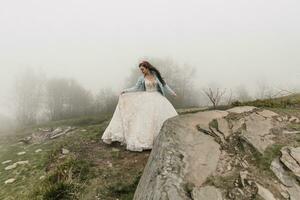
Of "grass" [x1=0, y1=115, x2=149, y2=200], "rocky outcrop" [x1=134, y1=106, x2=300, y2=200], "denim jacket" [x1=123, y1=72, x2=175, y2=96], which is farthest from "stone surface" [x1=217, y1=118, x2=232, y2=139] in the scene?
"denim jacket" [x1=123, y1=72, x2=175, y2=96]

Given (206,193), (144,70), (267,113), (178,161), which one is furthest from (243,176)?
(144,70)

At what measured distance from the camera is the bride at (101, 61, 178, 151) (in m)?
8.09

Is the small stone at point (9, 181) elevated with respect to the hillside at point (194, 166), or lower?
lower

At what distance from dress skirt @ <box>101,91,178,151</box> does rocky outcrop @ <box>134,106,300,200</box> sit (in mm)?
2002

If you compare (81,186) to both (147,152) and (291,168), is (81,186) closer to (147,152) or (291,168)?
(147,152)

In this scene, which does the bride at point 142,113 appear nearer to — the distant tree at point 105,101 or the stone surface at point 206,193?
the stone surface at point 206,193

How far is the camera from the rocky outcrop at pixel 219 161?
434 centimetres

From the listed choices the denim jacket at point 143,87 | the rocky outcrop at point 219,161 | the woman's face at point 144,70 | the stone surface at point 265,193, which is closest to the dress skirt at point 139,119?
the denim jacket at point 143,87

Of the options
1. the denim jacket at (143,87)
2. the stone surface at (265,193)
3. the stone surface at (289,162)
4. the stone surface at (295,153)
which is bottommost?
the stone surface at (265,193)

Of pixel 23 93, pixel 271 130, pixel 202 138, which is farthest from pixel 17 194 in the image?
pixel 23 93

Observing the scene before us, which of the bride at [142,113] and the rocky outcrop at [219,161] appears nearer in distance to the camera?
the rocky outcrop at [219,161]

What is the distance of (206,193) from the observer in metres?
4.25

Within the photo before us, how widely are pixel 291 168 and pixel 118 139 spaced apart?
5.14 metres

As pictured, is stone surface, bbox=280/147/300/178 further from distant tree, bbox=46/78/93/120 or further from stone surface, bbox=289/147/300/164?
distant tree, bbox=46/78/93/120
